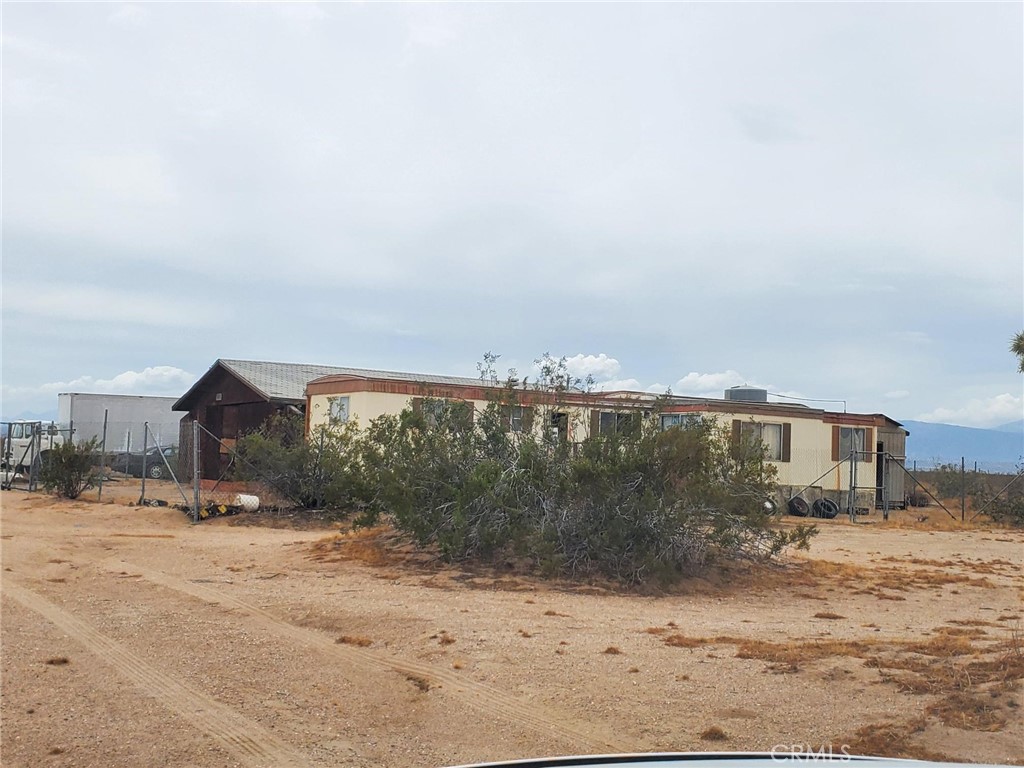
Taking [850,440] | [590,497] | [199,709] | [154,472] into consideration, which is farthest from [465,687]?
[154,472]

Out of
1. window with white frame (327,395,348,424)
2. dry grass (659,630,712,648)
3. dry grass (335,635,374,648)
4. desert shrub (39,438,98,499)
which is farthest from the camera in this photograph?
desert shrub (39,438,98,499)

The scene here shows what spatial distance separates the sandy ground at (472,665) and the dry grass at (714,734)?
0.5 inches

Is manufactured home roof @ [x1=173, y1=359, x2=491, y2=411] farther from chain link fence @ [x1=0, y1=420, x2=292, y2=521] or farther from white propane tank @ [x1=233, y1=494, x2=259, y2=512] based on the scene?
white propane tank @ [x1=233, y1=494, x2=259, y2=512]

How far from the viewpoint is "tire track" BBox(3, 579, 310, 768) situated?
5781 mm

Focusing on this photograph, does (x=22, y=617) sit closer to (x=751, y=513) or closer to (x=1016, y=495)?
(x=751, y=513)

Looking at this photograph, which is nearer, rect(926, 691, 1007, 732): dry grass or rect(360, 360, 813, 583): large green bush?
rect(926, 691, 1007, 732): dry grass

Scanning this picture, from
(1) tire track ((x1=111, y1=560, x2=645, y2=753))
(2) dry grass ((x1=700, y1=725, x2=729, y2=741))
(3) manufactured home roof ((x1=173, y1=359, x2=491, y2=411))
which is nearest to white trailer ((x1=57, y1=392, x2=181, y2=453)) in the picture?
(3) manufactured home roof ((x1=173, y1=359, x2=491, y2=411))

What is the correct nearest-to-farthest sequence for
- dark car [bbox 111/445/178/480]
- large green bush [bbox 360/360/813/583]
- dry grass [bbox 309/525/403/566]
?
large green bush [bbox 360/360/813/583] < dry grass [bbox 309/525/403/566] < dark car [bbox 111/445/178/480]

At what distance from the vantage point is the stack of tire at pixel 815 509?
29000mm

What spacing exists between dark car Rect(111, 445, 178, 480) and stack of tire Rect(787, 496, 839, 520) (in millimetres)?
19469

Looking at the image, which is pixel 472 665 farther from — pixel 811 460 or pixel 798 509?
pixel 811 460

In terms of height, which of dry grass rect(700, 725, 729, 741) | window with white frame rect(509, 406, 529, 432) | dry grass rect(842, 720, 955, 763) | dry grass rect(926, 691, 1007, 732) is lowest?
dry grass rect(700, 725, 729, 741)

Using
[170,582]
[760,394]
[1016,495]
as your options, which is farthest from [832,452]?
[170,582]

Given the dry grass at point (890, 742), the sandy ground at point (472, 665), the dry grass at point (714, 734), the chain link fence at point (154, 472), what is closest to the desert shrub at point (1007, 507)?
the sandy ground at point (472, 665)
